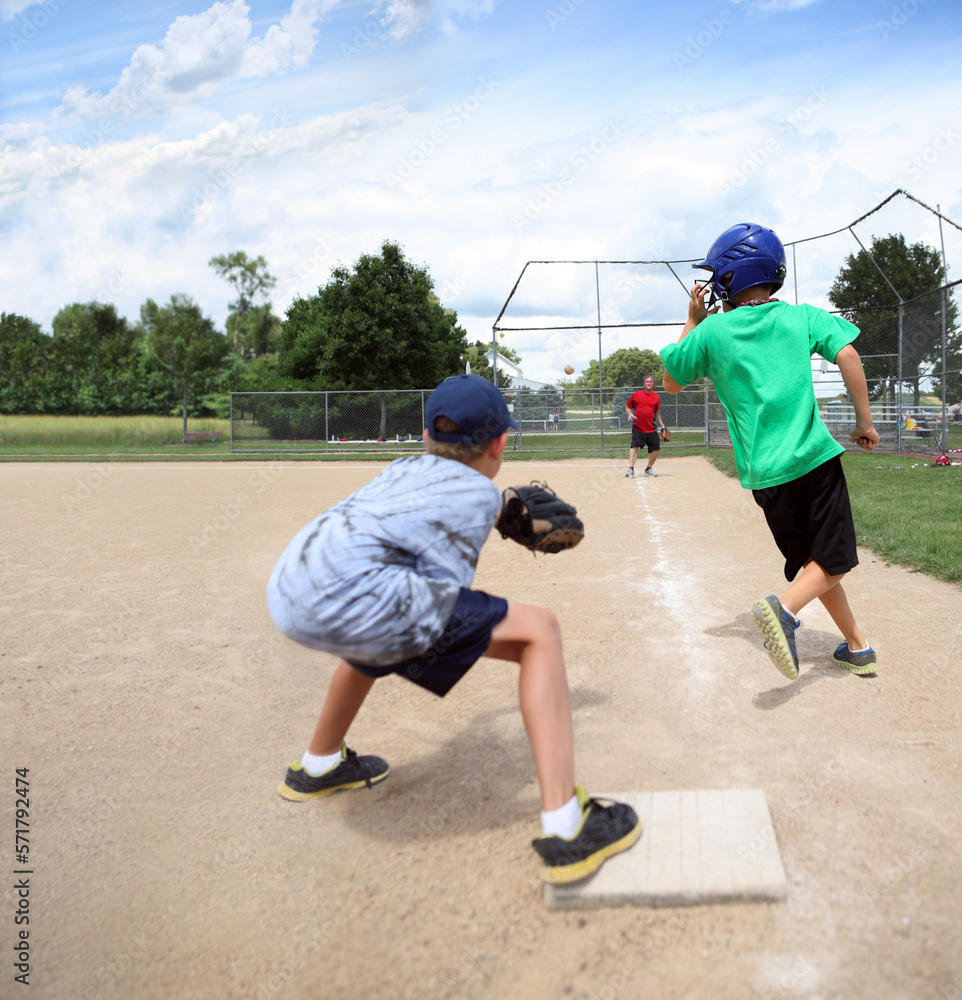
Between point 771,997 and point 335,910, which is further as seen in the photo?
point 335,910

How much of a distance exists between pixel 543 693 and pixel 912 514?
6.99 meters

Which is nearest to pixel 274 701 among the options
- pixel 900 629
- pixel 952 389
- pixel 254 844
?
pixel 254 844

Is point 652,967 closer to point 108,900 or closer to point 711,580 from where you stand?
point 108,900

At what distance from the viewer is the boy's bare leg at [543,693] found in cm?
216

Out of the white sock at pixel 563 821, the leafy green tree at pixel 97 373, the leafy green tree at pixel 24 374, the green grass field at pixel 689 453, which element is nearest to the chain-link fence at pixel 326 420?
the green grass field at pixel 689 453

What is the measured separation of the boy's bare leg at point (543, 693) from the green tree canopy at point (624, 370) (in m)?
21.0

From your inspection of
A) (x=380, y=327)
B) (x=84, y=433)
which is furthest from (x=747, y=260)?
(x=84, y=433)

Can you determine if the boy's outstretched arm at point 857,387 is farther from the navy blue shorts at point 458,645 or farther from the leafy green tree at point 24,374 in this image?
the leafy green tree at point 24,374

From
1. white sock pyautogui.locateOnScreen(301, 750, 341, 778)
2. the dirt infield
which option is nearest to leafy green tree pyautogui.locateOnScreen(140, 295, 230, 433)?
the dirt infield

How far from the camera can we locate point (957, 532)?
681 cm

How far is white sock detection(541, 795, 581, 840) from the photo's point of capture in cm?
214

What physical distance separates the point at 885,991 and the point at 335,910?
128 cm

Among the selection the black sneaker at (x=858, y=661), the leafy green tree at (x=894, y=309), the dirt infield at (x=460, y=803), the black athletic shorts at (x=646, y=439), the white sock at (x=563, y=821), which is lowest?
the dirt infield at (x=460, y=803)

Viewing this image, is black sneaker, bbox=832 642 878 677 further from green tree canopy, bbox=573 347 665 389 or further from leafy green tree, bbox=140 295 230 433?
leafy green tree, bbox=140 295 230 433
